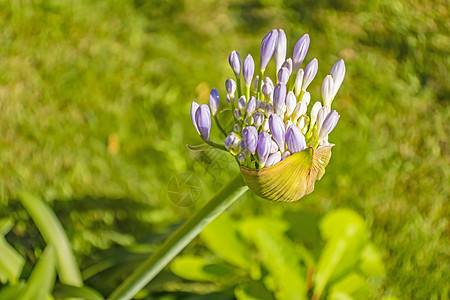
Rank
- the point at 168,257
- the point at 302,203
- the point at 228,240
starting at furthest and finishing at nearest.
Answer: the point at 302,203
the point at 228,240
the point at 168,257

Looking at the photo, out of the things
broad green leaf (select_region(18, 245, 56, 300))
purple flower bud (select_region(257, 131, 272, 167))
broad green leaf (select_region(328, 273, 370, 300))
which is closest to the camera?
purple flower bud (select_region(257, 131, 272, 167))

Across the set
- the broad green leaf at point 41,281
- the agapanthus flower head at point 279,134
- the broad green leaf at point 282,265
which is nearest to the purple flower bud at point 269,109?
the agapanthus flower head at point 279,134

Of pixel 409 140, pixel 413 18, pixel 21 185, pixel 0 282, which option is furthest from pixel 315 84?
pixel 0 282

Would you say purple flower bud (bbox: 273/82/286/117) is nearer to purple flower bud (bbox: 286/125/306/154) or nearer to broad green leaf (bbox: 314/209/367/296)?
purple flower bud (bbox: 286/125/306/154)

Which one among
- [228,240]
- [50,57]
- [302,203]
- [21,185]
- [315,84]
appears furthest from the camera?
[315,84]

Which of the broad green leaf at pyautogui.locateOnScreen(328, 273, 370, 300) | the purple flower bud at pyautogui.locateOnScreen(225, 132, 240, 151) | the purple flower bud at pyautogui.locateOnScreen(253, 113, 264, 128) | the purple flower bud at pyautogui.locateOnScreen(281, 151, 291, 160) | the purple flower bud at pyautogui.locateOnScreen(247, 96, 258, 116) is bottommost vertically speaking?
the broad green leaf at pyautogui.locateOnScreen(328, 273, 370, 300)

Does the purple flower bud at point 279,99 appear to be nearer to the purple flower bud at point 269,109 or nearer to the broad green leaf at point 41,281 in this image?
the purple flower bud at point 269,109

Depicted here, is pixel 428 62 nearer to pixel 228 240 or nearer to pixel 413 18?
pixel 413 18

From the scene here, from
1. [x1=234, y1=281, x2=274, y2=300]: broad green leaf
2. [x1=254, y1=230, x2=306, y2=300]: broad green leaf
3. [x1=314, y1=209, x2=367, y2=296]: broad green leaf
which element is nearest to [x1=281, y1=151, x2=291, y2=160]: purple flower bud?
[x1=254, y1=230, x2=306, y2=300]: broad green leaf
